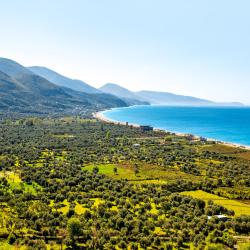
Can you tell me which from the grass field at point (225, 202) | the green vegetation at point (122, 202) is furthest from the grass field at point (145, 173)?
the grass field at point (225, 202)

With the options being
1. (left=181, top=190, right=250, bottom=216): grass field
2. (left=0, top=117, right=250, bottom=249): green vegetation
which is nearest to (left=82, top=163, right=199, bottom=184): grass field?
(left=0, top=117, right=250, bottom=249): green vegetation

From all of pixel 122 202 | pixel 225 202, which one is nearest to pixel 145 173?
pixel 225 202

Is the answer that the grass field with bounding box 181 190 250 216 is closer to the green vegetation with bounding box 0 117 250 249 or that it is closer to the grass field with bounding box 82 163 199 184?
the green vegetation with bounding box 0 117 250 249

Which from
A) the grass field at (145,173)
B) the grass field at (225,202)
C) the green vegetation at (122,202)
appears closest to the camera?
the green vegetation at (122,202)

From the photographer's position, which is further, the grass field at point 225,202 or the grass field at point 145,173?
the grass field at point 145,173

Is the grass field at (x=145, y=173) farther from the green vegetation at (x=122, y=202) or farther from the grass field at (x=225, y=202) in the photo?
the grass field at (x=225, y=202)

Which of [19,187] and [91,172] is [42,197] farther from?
[91,172]
